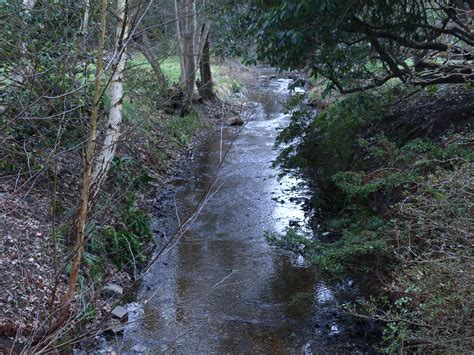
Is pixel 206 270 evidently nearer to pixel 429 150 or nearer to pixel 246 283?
pixel 246 283

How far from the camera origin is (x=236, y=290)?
7.48 m

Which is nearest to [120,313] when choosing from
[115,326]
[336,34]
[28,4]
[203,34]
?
[115,326]

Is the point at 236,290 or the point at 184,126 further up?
the point at 184,126

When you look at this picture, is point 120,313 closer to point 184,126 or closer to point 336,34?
point 336,34

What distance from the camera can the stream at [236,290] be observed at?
243 inches

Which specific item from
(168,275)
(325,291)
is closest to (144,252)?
(168,275)

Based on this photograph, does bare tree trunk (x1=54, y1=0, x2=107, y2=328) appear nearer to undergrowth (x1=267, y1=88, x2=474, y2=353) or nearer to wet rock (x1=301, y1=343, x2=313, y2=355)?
undergrowth (x1=267, y1=88, x2=474, y2=353)

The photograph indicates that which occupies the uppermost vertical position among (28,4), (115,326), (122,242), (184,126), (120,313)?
(28,4)

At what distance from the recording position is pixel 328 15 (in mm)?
7656

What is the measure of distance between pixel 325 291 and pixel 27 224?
14.2 feet

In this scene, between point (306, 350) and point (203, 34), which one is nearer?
point (306, 350)

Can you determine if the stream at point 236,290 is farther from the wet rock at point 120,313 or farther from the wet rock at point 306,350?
the wet rock at point 120,313

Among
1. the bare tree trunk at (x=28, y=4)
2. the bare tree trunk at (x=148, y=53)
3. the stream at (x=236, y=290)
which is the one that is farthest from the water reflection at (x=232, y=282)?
the bare tree trunk at (x=28, y=4)

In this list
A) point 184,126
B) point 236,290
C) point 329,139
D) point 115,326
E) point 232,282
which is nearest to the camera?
point 115,326
